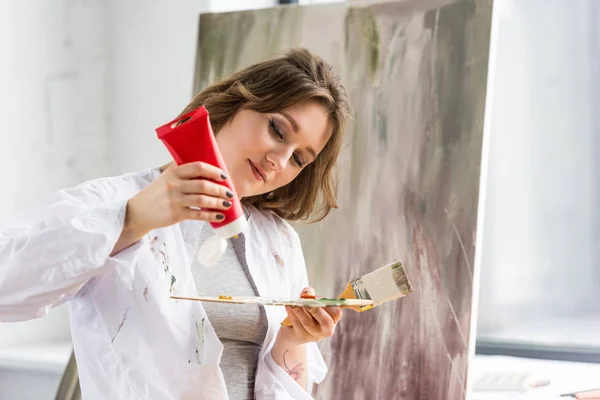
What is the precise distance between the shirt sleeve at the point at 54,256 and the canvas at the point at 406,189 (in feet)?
2.96

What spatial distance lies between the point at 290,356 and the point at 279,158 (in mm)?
383

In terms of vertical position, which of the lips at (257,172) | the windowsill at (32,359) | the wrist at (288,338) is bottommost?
the windowsill at (32,359)

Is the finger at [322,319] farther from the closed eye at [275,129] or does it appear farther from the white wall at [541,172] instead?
the white wall at [541,172]

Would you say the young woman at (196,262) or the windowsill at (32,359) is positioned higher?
the young woman at (196,262)

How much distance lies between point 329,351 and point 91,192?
86cm

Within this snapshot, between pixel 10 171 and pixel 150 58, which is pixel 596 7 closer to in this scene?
pixel 150 58

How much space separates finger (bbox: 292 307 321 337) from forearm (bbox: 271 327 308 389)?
90 millimetres

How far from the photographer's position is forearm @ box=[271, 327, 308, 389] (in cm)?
128

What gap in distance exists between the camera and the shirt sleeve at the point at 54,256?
2.78 feet

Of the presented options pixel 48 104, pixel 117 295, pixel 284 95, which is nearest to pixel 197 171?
pixel 117 295

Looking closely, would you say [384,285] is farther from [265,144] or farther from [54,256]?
[54,256]

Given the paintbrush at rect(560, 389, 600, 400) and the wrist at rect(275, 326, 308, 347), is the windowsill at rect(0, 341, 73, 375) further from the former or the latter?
the paintbrush at rect(560, 389, 600, 400)

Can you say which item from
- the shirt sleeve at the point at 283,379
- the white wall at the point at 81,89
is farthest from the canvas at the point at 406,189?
the white wall at the point at 81,89

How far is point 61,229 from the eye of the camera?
0.86 metres
